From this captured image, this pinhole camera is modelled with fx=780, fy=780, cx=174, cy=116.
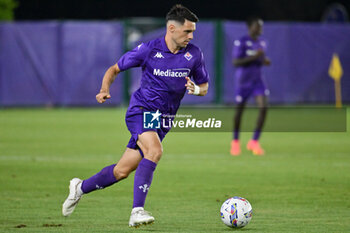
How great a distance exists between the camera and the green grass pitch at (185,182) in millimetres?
7622

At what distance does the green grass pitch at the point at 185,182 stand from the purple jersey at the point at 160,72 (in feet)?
3.80

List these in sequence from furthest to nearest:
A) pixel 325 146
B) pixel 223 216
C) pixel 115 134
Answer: pixel 115 134, pixel 325 146, pixel 223 216

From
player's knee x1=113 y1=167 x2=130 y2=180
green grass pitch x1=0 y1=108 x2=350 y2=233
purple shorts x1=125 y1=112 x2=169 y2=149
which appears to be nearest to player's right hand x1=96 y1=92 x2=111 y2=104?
purple shorts x1=125 y1=112 x2=169 y2=149

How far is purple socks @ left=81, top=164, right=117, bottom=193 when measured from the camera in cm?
759

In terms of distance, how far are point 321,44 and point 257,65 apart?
47.6 feet

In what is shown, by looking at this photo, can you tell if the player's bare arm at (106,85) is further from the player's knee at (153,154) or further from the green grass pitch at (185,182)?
the green grass pitch at (185,182)

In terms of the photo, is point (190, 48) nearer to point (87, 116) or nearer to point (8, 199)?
point (8, 199)

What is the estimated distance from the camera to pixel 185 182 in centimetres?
1080

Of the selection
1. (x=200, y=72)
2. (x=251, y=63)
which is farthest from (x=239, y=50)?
(x=200, y=72)

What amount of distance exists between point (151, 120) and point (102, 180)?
30.9 inches

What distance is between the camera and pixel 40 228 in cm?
722

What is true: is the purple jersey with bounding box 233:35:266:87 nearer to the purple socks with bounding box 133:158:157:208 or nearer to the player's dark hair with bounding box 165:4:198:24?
the player's dark hair with bounding box 165:4:198:24

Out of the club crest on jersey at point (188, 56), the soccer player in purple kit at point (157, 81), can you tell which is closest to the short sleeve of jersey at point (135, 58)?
the soccer player in purple kit at point (157, 81)

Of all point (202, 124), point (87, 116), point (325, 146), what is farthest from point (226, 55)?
point (202, 124)
